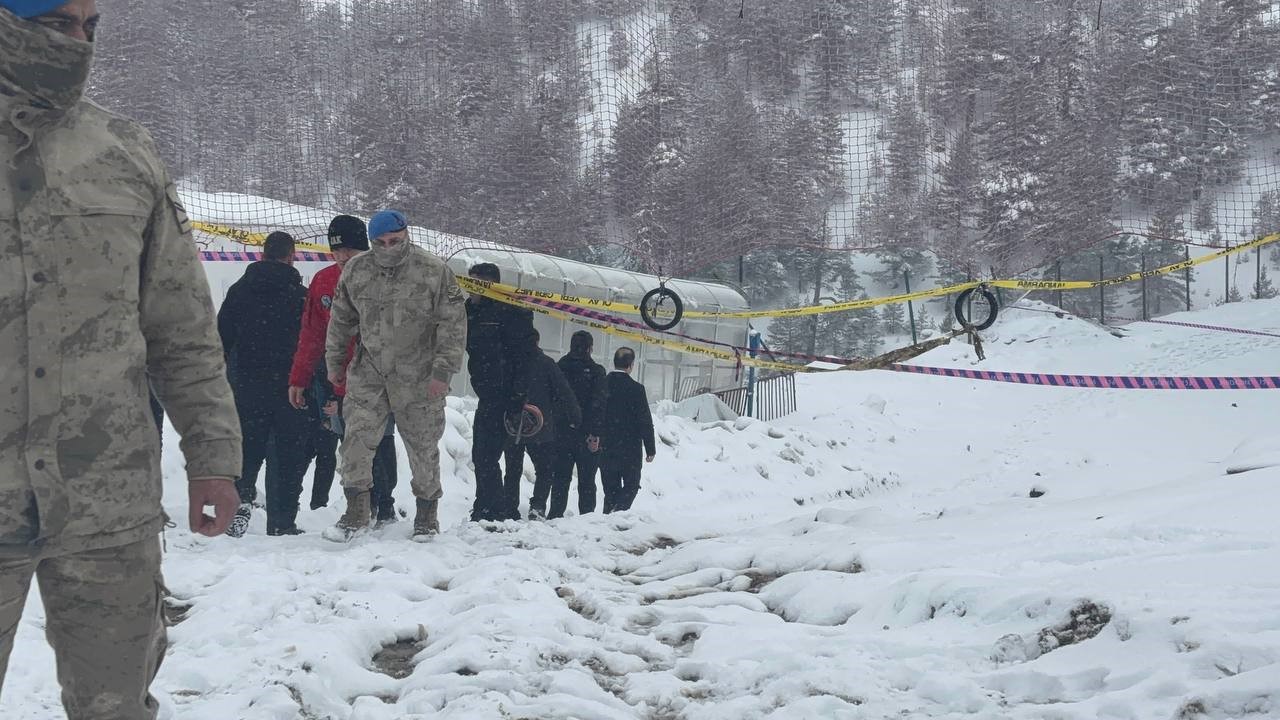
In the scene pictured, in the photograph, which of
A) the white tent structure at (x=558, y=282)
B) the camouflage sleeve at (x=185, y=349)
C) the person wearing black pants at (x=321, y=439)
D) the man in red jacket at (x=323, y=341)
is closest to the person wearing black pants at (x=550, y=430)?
the man in red jacket at (x=323, y=341)

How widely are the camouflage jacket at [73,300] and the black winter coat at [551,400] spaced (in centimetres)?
498

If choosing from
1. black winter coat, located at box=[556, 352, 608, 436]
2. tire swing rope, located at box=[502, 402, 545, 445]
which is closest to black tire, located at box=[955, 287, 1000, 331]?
black winter coat, located at box=[556, 352, 608, 436]

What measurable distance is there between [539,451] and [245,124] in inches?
266

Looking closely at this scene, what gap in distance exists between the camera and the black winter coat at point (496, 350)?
272 inches

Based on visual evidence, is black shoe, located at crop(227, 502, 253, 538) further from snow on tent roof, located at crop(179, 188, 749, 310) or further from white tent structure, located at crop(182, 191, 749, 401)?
snow on tent roof, located at crop(179, 188, 749, 310)

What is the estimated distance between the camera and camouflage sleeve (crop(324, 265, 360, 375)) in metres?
5.95

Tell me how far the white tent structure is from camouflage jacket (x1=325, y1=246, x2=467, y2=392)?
19.0 feet

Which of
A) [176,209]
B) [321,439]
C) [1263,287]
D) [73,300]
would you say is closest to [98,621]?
[73,300]

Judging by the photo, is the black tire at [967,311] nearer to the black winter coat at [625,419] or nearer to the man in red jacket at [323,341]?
the black winter coat at [625,419]

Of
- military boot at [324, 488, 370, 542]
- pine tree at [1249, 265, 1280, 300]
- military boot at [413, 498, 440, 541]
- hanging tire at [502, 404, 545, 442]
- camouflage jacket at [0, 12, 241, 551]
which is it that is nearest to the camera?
camouflage jacket at [0, 12, 241, 551]

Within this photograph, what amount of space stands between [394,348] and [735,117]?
6364mm

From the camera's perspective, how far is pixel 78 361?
6.24 ft

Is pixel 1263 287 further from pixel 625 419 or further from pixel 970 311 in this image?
pixel 625 419

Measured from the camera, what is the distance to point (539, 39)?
1147 cm
